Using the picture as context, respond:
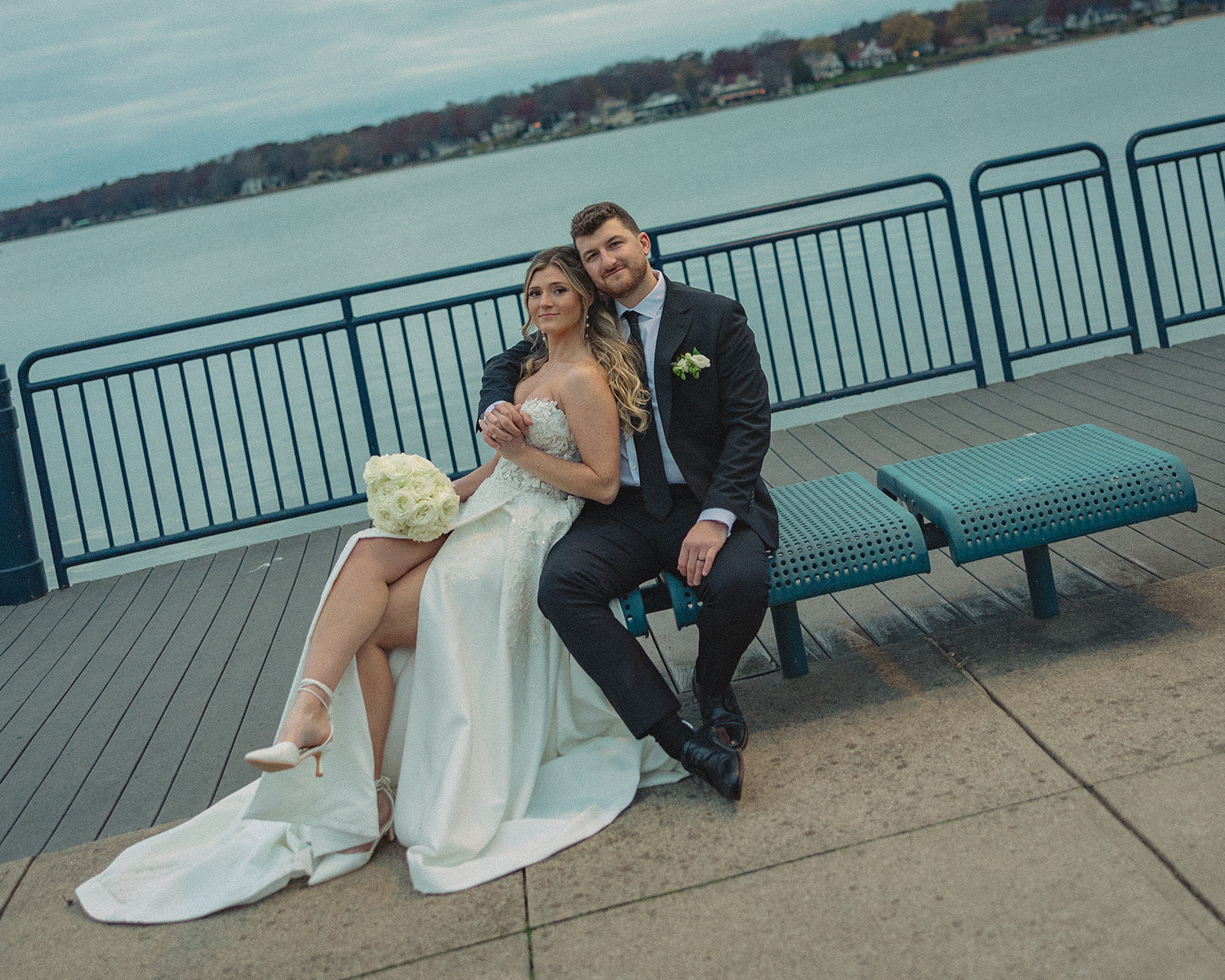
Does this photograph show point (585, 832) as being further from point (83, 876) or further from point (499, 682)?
point (83, 876)

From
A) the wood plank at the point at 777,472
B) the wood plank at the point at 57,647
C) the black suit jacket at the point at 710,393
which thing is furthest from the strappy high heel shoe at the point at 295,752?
the wood plank at the point at 777,472

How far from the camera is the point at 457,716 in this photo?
3.08 metres

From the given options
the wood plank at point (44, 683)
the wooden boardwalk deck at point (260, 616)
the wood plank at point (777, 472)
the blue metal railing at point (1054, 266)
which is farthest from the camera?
the blue metal railing at point (1054, 266)

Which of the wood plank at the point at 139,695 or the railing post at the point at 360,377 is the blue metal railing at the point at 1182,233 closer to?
the railing post at the point at 360,377

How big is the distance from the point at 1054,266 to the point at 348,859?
7934mm

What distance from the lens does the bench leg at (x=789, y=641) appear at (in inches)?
142

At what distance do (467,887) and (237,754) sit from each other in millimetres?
1376

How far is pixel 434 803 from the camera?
3027 millimetres

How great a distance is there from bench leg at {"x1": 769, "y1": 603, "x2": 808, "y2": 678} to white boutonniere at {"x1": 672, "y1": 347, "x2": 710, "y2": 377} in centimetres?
77

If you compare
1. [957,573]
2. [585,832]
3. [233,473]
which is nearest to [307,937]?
[585,832]

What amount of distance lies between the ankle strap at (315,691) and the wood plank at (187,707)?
90cm

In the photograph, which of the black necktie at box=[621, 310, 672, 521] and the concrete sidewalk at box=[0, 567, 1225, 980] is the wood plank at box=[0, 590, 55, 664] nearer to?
the concrete sidewalk at box=[0, 567, 1225, 980]

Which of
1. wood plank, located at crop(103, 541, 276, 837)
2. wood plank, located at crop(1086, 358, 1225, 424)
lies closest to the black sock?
wood plank, located at crop(103, 541, 276, 837)

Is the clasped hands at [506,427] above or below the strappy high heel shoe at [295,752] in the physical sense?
above
